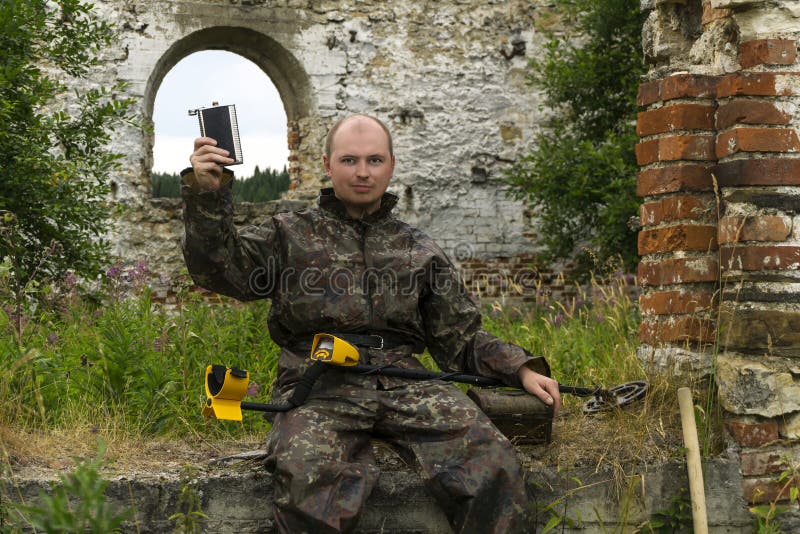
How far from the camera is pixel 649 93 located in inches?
137

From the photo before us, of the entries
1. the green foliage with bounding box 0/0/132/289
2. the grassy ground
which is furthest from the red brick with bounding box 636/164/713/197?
the green foliage with bounding box 0/0/132/289

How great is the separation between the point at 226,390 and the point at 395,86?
23.3 ft

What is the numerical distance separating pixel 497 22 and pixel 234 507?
25.6ft

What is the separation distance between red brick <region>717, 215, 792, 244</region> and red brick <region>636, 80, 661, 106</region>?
0.61m

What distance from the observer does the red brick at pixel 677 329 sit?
3.29 meters

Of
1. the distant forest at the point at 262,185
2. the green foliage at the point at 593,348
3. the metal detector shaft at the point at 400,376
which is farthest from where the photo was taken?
the distant forest at the point at 262,185

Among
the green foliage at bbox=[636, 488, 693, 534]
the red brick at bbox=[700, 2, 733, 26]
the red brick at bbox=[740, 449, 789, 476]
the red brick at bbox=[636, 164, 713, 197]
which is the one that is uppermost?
the red brick at bbox=[700, 2, 733, 26]

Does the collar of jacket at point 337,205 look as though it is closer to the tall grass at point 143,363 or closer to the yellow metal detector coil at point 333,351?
the yellow metal detector coil at point 333,351

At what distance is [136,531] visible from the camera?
8.89 ft

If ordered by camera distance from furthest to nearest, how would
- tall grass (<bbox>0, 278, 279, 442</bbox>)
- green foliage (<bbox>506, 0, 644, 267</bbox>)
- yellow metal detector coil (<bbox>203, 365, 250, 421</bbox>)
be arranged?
green foliage (<bbox>506, 0, 644, 267</bbox>)
tall grass (<bbox>0, 278, 279, 442</bbox>)
yellow metal detector coil (<bbox>203, 365, 250, 421</bbox>)

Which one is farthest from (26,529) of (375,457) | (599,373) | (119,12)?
(119,12)

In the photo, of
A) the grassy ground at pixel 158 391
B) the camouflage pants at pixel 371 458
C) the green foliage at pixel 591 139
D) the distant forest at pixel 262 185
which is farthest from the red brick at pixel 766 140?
the distant forest at pixel 262 185

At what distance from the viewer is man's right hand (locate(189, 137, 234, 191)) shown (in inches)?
102

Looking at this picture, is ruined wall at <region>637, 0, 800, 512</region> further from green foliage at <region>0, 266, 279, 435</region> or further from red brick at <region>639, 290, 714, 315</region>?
green foliage at <region>0, 266, 279, 435</region>
